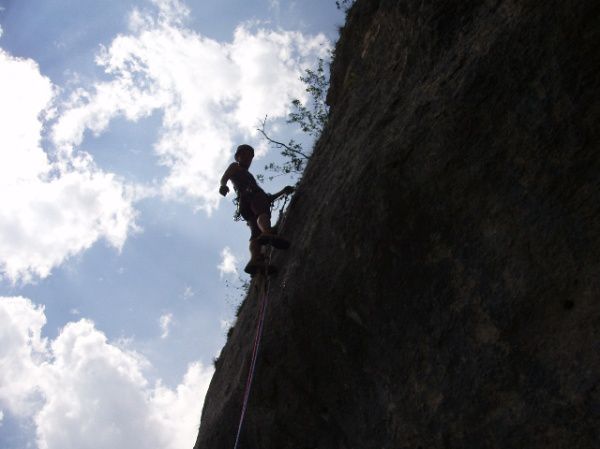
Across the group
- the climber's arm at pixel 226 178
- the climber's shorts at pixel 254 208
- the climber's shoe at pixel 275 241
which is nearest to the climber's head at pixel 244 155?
the climber's arm at pixel 226 178

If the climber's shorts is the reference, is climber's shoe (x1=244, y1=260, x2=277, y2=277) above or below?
below

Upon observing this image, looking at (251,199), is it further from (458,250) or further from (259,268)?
(458,250)

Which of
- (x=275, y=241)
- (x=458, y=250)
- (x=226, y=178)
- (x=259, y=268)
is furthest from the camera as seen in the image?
(x=226, y=178)

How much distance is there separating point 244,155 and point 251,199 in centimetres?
126

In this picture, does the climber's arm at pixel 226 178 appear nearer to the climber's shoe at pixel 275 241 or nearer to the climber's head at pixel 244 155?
the climber's head at pixel 244 155

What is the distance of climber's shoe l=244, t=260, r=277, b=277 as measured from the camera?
759 centimetres

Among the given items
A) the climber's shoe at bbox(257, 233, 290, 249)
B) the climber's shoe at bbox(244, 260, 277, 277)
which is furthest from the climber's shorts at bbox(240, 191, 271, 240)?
the climber's shoe at bbox(257, 233, 290, 249)

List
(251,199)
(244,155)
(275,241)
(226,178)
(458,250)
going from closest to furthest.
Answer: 1. (458,250)
2. (275,241)
3. (251,199)
4. (226,178)
5. (244,155)

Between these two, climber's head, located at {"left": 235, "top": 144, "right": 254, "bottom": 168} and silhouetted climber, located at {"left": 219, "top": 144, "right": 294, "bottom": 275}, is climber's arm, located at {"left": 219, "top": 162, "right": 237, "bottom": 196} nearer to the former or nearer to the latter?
silhouetted climber, located at {"left": 219, "top": 144, "right": 294, "bottom": 275}

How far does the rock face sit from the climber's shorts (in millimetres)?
1904

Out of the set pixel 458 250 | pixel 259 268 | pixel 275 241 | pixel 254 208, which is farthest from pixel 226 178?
pixel 458 250

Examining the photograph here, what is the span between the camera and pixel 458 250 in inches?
179

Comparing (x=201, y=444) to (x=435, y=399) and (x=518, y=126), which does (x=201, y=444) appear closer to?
(x=435, y=399)

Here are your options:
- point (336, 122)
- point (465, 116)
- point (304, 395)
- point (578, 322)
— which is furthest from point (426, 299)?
point (336, 122)
